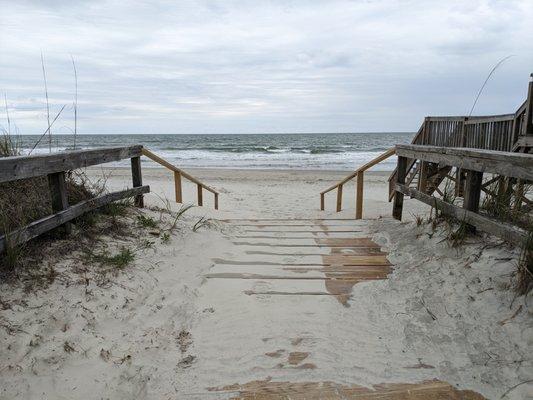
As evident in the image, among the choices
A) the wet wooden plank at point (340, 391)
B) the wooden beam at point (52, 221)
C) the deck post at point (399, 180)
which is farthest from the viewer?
the deck post at point (399, 180)

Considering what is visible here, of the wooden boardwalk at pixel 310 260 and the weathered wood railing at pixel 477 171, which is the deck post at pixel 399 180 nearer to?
the weathered wood railing at pixel 477 171

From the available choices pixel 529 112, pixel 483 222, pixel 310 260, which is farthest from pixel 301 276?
pixel 529 112

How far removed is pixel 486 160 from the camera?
3.52m

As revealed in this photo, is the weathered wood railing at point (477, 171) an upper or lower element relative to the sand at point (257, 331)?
upper

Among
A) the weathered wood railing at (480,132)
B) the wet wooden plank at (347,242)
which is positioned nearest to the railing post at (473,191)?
the wet wooden plank at (347,242)

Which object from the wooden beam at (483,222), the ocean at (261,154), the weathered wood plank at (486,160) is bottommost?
the ocean at (261,154)

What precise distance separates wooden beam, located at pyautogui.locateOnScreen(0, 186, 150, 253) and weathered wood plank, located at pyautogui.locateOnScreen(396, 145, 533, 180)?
3.65m

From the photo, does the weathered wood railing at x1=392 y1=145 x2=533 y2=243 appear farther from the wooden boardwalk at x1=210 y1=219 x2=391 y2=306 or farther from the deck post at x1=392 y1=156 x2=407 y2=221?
the wooden boardwalk at x1=210 y1=219 x2=391 y2=306

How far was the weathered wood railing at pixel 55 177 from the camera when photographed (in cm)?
302

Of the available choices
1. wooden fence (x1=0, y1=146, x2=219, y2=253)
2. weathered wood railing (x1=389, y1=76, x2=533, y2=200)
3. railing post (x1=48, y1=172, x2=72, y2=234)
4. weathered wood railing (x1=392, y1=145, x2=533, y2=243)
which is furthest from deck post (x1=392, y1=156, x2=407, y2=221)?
railing post (x1=48, y1=172, x2=72, y2=234)

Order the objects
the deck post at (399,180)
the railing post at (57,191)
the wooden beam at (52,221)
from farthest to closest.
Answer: the deck post at (399,180) → the railing post at (57,191) → the wooden beam at (52,221)

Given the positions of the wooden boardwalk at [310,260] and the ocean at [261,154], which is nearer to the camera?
the wooden boardwalk at [310,260]

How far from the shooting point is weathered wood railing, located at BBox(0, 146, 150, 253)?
302cm

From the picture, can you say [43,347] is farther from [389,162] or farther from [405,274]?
[389,162]
